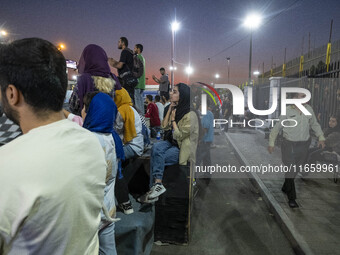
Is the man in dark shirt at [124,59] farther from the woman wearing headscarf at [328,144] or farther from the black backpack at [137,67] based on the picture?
the woman wearing headscarf at [328,144]

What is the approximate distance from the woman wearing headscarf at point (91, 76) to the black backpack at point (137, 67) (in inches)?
91.5

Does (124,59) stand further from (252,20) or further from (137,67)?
(252,20)

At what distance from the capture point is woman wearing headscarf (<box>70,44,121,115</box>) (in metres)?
2.80

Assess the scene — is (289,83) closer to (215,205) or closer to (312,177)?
(312,177)

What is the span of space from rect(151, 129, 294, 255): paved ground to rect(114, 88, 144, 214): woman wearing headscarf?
3.33 ft

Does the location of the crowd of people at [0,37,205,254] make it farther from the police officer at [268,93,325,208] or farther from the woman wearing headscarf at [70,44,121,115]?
the police officer at [268,93,325,208]

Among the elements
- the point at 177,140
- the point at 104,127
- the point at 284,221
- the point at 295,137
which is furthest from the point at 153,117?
the point at 104,127

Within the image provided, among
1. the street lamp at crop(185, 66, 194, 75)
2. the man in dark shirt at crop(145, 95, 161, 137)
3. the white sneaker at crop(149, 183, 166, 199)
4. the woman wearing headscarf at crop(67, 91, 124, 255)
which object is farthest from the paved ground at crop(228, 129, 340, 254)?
the street lamp at crop(185, 66, 194, 75)

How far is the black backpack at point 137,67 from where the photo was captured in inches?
212

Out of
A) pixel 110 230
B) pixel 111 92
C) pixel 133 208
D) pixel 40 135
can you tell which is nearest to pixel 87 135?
pixel 40 135

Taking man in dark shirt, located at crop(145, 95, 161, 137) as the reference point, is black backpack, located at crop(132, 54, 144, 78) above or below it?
above

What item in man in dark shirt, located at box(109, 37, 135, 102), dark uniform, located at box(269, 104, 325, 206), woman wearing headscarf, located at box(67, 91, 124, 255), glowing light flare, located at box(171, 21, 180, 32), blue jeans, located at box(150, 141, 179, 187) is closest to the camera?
woman wearing headscarf, located at box(67, 91, 124, 255)

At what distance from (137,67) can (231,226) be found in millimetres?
3750

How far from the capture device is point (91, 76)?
2875 mm
